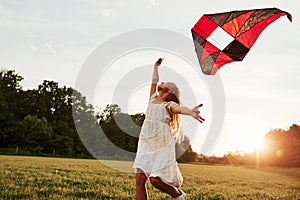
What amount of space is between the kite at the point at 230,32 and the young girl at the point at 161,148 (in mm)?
1077

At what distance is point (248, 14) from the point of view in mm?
4828

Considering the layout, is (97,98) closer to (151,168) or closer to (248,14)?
(151,168)

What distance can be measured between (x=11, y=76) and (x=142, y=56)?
5845 centimetres

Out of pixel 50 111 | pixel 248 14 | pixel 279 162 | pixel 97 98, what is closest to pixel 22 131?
pixel 50 111

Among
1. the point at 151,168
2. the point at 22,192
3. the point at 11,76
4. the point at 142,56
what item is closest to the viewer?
the point at 151,168

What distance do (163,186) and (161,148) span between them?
0.52 meters

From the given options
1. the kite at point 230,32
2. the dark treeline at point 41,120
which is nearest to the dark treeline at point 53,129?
the dark treeline at point 41,120

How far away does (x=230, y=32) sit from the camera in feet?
17.3

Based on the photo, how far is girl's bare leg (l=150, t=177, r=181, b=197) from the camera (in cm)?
466

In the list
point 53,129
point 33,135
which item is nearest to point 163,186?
point 33,135

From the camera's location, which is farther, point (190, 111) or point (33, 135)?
point (33, 135)

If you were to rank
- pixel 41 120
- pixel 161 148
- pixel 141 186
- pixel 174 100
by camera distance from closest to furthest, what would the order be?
pixel 141 186, pixel 161 148, pixel 174 100, pixel 41 120

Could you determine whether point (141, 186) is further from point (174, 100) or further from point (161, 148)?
point (174, 100)

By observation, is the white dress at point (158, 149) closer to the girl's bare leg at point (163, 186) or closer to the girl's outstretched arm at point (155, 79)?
the girl's bare leg at point (163, 186)
